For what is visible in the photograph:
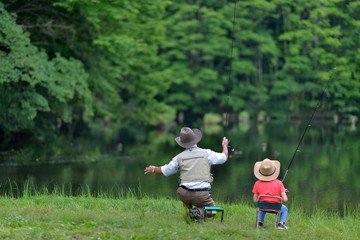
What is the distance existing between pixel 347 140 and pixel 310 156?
8697 mm

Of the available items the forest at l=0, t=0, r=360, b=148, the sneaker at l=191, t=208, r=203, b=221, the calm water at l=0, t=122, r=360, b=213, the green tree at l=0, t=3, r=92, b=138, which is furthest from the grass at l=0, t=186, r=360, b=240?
the forest at l=0, t=0, r=360, b=148

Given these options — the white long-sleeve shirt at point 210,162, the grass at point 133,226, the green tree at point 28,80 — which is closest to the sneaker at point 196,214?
the grass at point 133,226

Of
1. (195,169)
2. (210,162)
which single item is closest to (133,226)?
(195,169)

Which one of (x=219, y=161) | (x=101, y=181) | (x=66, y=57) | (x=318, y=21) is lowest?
(x=101, y=181)

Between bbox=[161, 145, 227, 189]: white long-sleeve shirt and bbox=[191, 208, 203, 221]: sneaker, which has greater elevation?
bbox=[161, 145, 227, 189]: white long-sleeve shirt

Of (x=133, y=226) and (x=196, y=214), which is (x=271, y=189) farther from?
(x=133, y=226)

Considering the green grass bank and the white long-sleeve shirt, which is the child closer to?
the green grass bank

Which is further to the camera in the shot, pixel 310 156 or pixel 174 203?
pixel 310 156

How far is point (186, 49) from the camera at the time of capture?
55094 mm

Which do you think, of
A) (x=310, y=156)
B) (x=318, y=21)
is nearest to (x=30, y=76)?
(x=310, y=156)

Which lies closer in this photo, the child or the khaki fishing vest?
the child

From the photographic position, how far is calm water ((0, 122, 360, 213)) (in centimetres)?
1625

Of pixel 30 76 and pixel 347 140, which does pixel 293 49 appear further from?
pixel 30 76

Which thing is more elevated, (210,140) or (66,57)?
(66,57)
